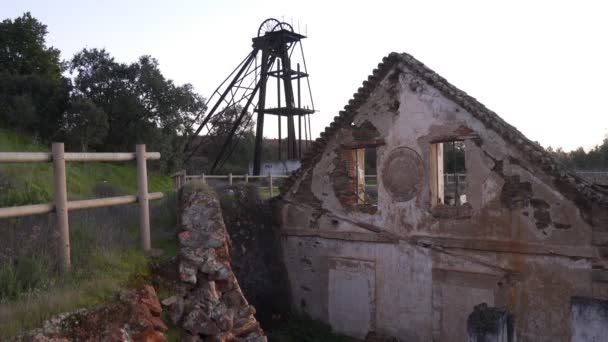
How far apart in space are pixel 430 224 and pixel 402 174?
1.24 m

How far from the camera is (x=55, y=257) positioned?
18.8ft

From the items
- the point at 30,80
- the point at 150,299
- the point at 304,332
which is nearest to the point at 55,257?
the point at 150,299

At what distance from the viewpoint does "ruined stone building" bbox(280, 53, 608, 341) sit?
907cm

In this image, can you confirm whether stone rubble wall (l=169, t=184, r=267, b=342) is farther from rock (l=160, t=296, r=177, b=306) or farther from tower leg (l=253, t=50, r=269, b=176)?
tower leg (l=253, t=50, r=269, b=176)

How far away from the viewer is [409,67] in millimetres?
11047

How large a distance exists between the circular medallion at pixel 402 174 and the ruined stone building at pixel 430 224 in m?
0.02

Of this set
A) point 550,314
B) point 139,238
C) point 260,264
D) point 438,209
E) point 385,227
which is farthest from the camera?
point 260,264

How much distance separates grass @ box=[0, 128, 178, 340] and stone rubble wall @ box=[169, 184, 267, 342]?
399 millimetres

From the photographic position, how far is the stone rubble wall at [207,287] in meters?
5.91

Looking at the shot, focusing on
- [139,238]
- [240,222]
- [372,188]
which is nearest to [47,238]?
[139,238]

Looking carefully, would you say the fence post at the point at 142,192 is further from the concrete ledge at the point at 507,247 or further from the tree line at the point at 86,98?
the tree line at the point at 86,98

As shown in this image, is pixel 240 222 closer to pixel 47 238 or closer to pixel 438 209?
pixel 438 209

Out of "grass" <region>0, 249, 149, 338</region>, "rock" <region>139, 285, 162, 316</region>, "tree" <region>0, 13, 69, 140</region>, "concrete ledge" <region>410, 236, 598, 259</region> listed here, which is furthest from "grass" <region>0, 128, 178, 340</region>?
"tree" <region>0, 13, 69, 140</region>

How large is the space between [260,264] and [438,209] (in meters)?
4.64
